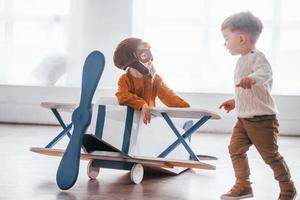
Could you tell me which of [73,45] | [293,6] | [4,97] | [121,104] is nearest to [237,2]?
[293,6]

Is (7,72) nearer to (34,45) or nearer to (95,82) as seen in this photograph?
(34,45)

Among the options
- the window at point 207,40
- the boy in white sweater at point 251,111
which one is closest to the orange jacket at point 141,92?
the boy in white sweater at point 251,111

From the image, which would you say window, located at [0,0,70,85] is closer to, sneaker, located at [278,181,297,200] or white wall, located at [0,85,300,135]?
white wall, located at [0,85,300,135]

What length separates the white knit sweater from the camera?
4.85 feet

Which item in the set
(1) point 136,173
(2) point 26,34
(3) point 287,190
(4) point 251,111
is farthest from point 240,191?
(2) point 26,34

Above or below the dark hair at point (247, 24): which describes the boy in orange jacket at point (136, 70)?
below

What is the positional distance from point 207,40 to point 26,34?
134 centimetres

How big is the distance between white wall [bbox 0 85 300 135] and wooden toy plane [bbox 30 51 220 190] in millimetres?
1806

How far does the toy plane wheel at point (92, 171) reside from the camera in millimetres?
1818

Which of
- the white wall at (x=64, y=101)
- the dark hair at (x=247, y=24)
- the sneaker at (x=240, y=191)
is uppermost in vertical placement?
the dark hair at (x=247, y=24)

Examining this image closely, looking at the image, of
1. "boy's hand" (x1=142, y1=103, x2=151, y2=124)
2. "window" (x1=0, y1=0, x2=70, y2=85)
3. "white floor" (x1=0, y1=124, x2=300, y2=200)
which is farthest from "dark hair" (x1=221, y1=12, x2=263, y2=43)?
"window" (x1=0, y1=0, x2=70, y2=85)

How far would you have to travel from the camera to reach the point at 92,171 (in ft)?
6.00

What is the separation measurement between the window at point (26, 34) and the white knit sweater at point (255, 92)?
8.54 feet

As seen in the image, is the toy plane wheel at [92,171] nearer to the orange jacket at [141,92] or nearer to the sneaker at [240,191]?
the orange jacket at [141,92]
